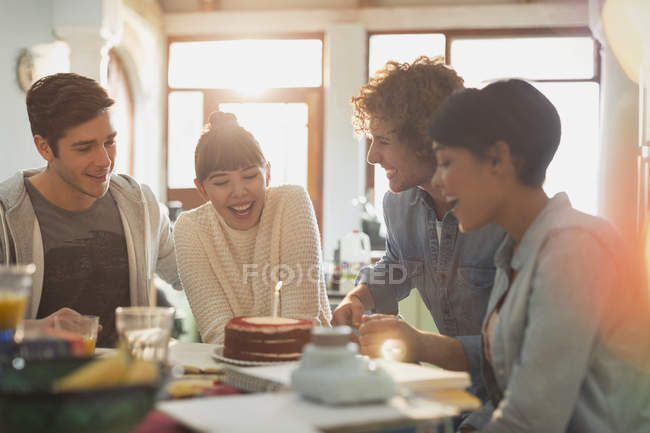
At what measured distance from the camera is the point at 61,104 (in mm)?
2123

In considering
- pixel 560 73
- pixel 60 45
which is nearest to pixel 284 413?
pixel 60 45

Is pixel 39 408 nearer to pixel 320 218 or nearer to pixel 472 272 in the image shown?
pixel 472 272

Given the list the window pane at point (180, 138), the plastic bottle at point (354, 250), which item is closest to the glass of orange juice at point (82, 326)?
the plastic bottle at point (354, 250)

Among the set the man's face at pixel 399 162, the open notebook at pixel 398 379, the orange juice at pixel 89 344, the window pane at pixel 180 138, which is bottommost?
the orange juice at pixel 89 344

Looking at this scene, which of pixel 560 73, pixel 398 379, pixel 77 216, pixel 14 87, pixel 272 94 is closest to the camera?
pixel 398 379

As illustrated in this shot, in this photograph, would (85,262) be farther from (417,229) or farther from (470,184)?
(470,184)

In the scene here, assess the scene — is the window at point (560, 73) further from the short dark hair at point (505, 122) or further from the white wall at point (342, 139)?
the short dark hair at point (505, 122)

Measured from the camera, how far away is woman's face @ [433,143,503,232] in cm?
131

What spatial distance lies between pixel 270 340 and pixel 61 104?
1.23 metres

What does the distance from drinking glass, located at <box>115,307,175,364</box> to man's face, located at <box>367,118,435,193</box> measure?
1015 millimetres

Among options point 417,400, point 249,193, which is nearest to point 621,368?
point 417,400

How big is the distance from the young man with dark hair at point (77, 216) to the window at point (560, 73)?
473 cm

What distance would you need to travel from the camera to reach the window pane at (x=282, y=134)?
7.12 metres

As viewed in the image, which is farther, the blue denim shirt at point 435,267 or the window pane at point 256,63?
the window pane at point 256,63
